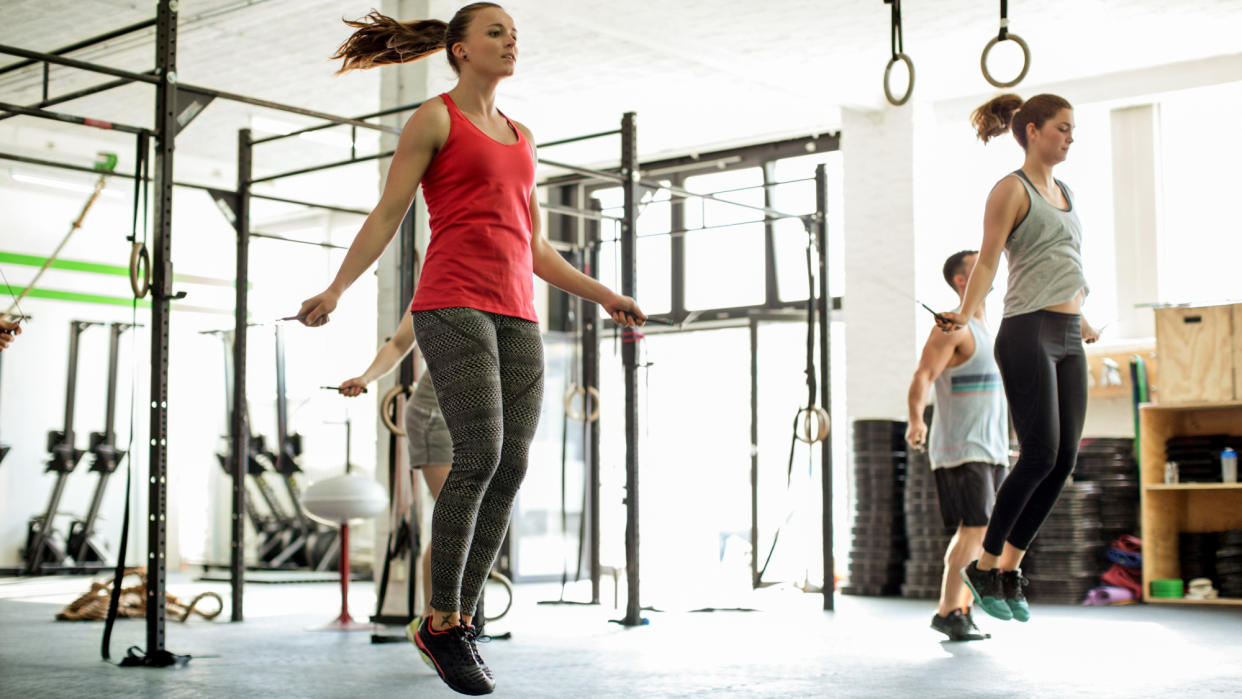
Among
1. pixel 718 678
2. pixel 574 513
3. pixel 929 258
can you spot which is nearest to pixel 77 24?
pixel 574 513

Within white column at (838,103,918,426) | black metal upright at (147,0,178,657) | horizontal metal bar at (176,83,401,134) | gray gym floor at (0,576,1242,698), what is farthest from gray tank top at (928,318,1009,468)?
white column at (838,103,918,426)

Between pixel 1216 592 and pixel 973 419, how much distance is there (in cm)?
324

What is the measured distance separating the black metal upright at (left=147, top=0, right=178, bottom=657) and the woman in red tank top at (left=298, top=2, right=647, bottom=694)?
159cm

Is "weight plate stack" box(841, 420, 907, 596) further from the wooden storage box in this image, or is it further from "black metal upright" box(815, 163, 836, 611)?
the wooden storage box

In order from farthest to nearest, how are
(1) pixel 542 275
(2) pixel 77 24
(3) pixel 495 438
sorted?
(2) pixel 77 24, (1) pixel 542 275, (3) pixel 495 438

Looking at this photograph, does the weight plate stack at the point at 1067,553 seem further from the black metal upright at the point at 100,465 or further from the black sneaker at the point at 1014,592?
the black metal upright at the point at 100,465

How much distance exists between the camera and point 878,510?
8.12 metres

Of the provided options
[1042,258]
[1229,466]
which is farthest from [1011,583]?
[1229,466]

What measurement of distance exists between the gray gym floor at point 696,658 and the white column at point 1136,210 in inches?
102

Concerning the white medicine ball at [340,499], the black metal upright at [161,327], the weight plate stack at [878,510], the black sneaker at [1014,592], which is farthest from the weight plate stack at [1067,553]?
the black metal upright at [161,327]

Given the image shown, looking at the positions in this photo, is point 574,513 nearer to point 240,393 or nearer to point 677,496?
point 677,496

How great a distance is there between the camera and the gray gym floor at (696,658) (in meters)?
3.48

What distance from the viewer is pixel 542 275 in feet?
9.86

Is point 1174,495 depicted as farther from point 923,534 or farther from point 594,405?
point 594,405
